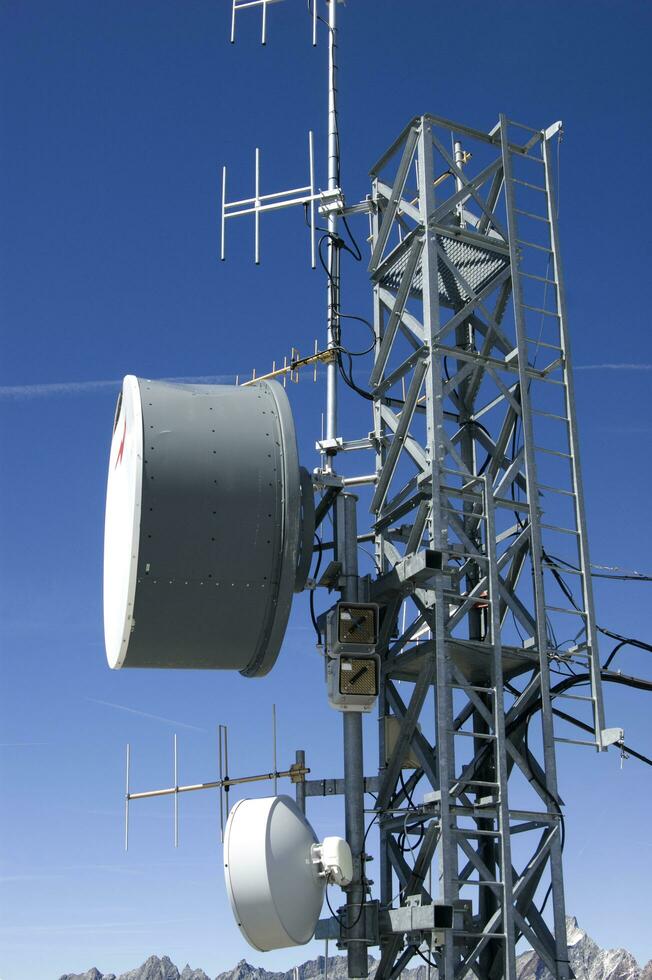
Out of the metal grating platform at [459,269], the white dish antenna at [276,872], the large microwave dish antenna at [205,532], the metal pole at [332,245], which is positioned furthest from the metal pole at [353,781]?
the metal grating platform at [459,269]

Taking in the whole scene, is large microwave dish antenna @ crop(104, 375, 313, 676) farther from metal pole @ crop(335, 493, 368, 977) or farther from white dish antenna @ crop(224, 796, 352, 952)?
metal pole @ crop(335, 493, 368, 977)

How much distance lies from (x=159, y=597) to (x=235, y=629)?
3.31 ft

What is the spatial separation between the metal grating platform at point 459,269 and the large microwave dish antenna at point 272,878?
8.01 metres

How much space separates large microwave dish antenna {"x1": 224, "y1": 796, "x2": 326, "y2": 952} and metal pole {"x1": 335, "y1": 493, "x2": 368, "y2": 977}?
0.56 metres

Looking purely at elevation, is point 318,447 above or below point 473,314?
below

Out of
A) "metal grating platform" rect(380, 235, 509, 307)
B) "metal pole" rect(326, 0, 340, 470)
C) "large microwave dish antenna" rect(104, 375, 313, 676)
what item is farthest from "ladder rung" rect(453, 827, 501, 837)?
"metal grating platform" rect(380, 235, 509, 307)

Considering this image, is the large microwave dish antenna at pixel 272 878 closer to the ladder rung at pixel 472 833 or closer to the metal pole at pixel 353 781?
the metal pole at pixel 353 781

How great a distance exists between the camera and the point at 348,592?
657 inches

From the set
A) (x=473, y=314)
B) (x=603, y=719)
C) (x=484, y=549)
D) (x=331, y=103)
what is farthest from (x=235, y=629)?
(x=331, y=103)

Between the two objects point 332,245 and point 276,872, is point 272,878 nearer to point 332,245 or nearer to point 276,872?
point 276,872

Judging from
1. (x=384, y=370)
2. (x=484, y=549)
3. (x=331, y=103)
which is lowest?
(x=484, y=549)

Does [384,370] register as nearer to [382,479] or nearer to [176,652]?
[382,479]

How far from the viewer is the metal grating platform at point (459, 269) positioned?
18000 mm

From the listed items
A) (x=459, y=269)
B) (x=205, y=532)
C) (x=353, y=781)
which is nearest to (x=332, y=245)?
(x=459, y=269)
